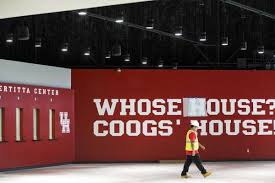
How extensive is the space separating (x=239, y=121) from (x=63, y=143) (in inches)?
235

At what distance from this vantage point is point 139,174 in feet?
53.8

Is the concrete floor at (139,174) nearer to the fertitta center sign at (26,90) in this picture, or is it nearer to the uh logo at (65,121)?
the uh logo at (65,121)

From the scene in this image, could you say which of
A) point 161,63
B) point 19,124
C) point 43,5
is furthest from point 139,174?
point 161,63

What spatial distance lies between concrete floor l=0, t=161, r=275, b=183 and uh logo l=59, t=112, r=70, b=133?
4.02ft

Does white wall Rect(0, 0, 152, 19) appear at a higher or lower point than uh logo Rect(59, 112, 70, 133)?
higher

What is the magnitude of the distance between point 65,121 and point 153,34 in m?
6.24

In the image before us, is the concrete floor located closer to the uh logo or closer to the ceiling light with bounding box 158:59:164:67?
the uh logo

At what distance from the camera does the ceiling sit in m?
19.6

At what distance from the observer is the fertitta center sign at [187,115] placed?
67.0 ft

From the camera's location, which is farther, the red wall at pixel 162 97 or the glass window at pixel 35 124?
the red wall at pixel 162 97

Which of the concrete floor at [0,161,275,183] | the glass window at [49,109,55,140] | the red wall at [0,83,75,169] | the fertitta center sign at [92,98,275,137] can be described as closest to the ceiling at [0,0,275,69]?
the red wall at [0,83,75,169]

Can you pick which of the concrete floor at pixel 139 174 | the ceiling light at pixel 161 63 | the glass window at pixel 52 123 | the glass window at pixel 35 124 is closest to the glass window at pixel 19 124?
the glass window at pixel 35 124

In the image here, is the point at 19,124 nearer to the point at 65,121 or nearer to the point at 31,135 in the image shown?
the point at 31,135

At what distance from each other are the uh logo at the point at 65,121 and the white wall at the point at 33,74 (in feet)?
3.00
